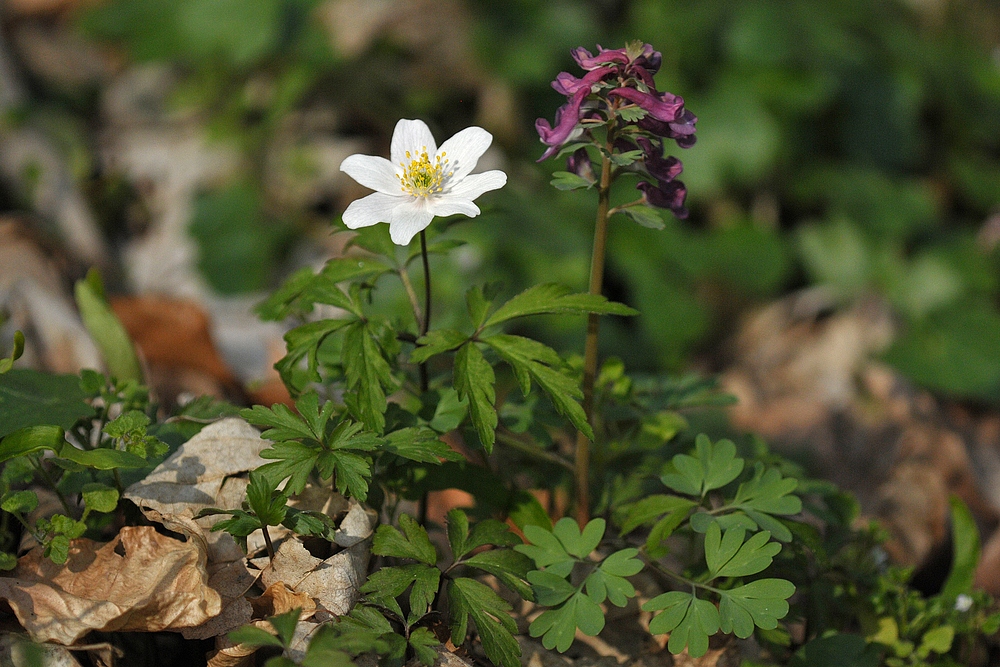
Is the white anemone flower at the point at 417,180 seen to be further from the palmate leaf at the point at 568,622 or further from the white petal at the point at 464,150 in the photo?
the palmate leaf at the point at 568,622

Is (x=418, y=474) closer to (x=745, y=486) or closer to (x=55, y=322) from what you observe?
(x=745, y=486)

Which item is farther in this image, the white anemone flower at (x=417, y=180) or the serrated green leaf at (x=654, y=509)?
the serrated green leaf at (x=654, y=509)

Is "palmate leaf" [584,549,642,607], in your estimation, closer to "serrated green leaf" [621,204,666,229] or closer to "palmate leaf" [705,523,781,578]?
"palmate leaf" [705,523,781,578]

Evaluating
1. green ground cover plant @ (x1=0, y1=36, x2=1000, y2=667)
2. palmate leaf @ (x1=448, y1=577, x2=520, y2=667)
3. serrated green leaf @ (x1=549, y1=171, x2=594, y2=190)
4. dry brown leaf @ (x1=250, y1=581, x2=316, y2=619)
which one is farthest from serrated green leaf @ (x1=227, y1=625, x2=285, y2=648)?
serrated green leaf @ (x1=549, y1=171, x2=594, y2=190)

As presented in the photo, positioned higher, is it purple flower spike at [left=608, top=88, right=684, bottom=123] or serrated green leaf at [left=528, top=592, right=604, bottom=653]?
purple flower spike at [left=608, top=88, right=684, bottom=123]

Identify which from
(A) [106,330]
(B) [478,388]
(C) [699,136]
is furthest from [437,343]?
(C) [699,136]

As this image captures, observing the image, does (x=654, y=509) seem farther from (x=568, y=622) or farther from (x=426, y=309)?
(x=426, y=309)

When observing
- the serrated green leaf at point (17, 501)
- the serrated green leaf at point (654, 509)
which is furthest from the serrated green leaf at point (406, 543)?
the serrated green leaf at point (17, 501)
